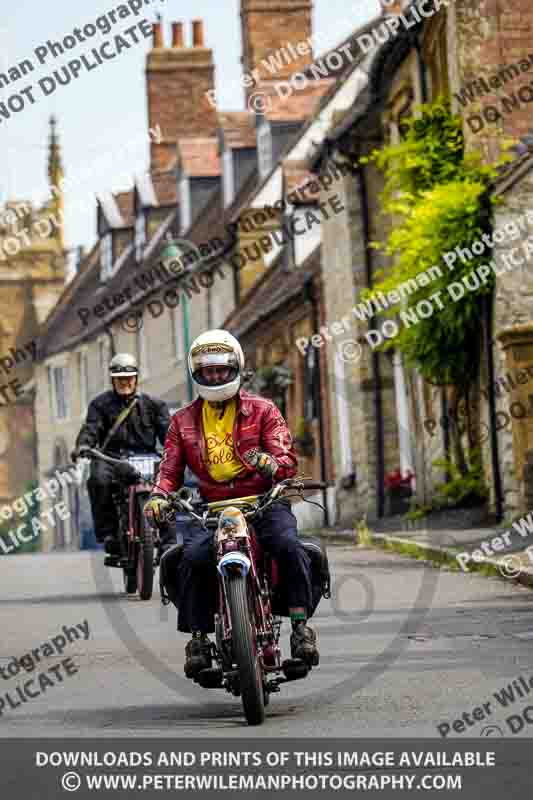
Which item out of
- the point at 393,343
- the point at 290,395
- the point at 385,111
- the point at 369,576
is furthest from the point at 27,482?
the point at 369,576

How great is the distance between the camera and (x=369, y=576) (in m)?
16.6

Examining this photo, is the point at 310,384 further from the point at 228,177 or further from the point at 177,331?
the point at 177,331

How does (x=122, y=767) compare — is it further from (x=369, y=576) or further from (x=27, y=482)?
(x=27, y=482)

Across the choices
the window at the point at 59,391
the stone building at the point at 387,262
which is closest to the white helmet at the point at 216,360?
the stone building at the point at 387,262

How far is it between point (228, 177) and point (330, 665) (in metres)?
35.1

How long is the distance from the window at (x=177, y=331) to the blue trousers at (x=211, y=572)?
40.8m

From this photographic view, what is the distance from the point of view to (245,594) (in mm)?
7777

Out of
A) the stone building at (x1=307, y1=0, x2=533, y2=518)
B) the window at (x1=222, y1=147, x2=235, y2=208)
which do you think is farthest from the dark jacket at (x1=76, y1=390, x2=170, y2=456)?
the window at (x1=222, y1=147, x2=235, y2=208)

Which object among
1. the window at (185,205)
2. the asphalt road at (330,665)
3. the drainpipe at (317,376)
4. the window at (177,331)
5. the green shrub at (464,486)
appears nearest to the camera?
the asphalt road at (330,665)

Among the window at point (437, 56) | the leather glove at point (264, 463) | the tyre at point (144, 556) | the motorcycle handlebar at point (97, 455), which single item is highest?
the window at point (437, 56)

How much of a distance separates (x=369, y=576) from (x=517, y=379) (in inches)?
165

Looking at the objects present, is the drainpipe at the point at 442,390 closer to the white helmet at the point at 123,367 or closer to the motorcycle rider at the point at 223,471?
the white helmet at the point at 123,367

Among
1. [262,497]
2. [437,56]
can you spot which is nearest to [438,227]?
[437,56]

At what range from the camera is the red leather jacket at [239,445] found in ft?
27.6
